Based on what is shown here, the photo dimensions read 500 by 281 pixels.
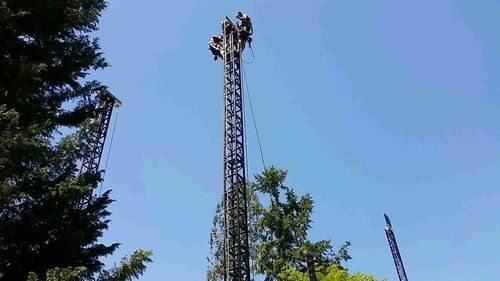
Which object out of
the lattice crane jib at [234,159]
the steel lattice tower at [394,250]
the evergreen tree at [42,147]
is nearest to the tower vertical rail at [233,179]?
the lattice crane jib at [234,159]

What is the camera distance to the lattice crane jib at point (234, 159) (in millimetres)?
16500

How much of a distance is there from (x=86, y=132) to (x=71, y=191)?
50.7 ft

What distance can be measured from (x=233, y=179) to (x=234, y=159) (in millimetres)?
828

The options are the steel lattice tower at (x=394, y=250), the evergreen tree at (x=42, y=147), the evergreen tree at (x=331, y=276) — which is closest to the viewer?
the evergreen tree at (x=42, y=147)

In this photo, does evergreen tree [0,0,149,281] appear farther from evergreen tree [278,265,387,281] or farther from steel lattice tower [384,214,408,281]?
steel lattice tower [384,214,408,281]

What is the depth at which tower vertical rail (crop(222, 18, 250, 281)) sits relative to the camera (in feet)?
53.9

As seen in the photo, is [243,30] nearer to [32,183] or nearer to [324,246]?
[324,246]

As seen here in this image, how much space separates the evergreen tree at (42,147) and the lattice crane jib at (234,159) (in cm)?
860

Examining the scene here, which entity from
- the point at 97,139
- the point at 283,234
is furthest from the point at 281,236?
the point at 97,139

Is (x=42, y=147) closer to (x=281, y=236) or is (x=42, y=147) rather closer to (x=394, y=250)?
(x=281, y=236)

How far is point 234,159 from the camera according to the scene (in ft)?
60.6

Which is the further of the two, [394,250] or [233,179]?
[394,250]

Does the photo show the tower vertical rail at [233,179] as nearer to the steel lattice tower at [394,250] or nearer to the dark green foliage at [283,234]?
the dark green foliage at [283,234]

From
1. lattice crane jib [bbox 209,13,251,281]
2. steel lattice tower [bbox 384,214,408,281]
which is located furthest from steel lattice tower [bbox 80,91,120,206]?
steel lattice tower [bbox 384,214,408,281]
